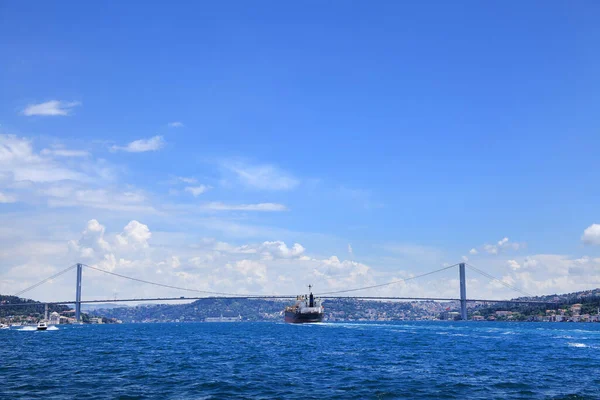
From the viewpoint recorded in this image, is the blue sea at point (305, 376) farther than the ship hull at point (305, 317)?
→ No

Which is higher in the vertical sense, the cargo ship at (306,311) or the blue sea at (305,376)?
the blue sea at (305,376)

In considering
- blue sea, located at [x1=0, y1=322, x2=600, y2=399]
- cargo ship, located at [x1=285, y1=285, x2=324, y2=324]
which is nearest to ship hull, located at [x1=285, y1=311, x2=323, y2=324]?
cargo ship, located at [x1=285, y1=285, x2=324, y2=324]

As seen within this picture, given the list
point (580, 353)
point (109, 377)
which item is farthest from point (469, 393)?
point (580, 353)

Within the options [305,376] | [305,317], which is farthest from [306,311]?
[305,376]

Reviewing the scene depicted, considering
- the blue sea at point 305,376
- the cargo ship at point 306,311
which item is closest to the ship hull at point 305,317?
the cargo ship at point 306,311

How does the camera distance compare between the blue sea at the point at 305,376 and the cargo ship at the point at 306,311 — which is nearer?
the blue sea at the point at 305,376

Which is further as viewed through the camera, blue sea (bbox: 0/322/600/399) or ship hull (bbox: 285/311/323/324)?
ship hull (bbox: 285/311/323/324)

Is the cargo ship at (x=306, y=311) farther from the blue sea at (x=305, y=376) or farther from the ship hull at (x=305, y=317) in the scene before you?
the blue sea at (x=305, y=376)

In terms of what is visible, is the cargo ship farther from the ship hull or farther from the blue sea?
the blue sea

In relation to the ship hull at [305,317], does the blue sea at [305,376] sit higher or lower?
higher

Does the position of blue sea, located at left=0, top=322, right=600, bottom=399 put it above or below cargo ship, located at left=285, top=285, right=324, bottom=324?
above
